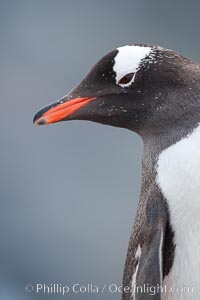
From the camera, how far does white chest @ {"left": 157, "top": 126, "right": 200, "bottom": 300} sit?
1.11m

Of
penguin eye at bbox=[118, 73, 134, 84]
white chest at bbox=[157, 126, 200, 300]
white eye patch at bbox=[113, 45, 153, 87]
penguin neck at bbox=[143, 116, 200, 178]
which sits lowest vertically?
white chest at bbox=[157, 126, 200, 300]

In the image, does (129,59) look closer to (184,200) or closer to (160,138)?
(160,138)

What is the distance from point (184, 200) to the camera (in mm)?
1110

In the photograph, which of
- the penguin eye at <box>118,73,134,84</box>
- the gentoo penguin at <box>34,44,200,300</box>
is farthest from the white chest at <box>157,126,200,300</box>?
the penguin eye at <box>118,73,134,84</box>

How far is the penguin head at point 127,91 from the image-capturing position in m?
1.14

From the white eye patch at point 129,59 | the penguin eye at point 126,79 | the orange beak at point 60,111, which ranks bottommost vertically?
the orange beak at point 60,111

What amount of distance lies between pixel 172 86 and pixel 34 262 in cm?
154

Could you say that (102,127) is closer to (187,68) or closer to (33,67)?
(33,67)

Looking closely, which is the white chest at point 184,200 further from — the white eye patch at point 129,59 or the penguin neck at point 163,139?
the white eye patch at point 129,59

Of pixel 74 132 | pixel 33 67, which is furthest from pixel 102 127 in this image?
pixel 33 67

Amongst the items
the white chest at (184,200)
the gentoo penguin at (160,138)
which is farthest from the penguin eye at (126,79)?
the white chest at (184,200)

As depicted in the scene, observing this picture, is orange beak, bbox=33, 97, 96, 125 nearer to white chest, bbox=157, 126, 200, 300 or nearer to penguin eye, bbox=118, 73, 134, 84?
penguin eye, bbox=118, 73, 134, 84

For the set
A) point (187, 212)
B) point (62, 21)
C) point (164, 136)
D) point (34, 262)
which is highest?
point (62, 21)

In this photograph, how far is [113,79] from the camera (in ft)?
3.83
